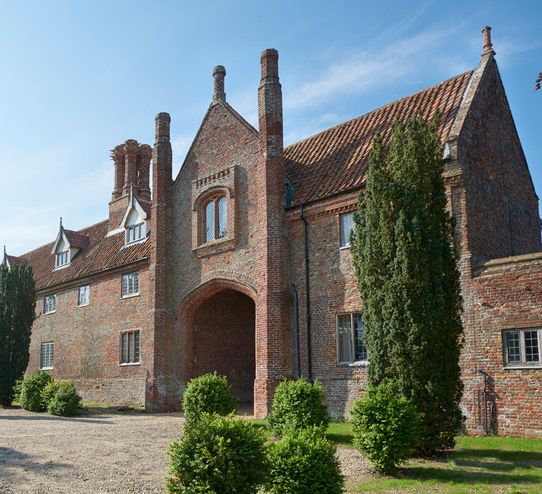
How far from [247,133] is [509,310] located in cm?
1198

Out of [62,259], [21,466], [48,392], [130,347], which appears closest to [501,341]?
[21,466]

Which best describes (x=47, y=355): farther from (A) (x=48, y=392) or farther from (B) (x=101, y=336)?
(A) (x=48, y=392)

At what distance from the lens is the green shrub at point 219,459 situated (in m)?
7.87

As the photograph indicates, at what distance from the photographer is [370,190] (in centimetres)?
1360

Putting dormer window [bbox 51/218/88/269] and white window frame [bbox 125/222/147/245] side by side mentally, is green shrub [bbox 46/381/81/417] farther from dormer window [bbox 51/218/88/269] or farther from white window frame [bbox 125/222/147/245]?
dormer window [bbox 51/218/88/269]

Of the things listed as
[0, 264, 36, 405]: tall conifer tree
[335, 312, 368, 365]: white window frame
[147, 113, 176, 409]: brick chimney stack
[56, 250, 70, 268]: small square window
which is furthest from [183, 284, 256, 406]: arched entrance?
[56, 250, 70, 268]: small square window

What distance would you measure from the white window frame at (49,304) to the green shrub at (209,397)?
19706 millimetres

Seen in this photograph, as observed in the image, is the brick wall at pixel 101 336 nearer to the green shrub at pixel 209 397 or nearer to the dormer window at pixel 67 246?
the dormer window at pixel 67 246

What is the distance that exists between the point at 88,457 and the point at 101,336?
60.3 feet

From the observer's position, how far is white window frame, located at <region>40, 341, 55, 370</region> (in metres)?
35.1

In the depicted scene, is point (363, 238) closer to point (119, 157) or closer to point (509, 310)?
point (509, 310)

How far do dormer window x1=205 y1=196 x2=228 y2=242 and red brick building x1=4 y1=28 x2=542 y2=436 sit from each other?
64 mm

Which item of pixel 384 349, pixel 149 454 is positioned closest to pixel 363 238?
pixel 384 349

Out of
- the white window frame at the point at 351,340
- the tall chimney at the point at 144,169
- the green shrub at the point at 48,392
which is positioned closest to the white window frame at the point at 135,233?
the tall chimney at the point at 144,169
